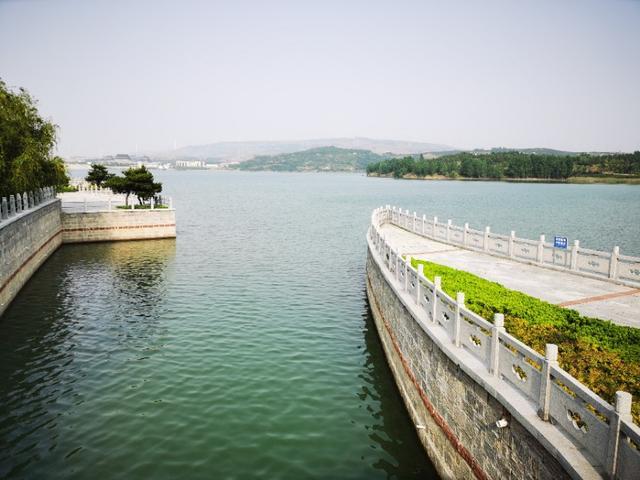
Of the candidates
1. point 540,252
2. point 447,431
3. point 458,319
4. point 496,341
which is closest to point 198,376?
point 447,431

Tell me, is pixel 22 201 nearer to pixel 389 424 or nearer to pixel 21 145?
pixel 21 145

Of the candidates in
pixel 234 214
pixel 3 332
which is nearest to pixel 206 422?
pixel 3 332

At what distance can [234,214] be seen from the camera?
6072cm

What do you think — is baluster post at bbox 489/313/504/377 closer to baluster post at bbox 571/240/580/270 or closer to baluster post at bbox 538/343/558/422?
baluster post at bbox 538/343/558/422

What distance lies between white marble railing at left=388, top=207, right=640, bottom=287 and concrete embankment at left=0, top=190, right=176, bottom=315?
→ 20483 millimetres

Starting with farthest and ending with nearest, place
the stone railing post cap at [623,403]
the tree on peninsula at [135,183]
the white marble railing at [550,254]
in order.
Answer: the tree on peninsula at [135,183], the white marble railing at [550,254], the stone railing post cap at [623,403]

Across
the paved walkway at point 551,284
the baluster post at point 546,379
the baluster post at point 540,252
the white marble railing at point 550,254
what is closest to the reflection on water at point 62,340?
the baluster post at point 546,379

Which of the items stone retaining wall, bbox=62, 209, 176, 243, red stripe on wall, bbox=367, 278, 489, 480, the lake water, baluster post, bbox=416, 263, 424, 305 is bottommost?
the lake water

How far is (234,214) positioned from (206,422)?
164 feet

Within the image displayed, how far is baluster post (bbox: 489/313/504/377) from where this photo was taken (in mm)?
8023

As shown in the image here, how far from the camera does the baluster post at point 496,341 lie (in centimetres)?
802

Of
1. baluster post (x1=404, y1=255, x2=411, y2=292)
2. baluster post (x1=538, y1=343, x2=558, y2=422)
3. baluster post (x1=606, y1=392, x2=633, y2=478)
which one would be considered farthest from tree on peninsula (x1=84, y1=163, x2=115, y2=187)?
baluster post (x1=606, y1=392, x2=633, y2=478)

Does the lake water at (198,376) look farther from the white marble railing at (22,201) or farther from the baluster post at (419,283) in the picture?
the white marble railing at (22,201)

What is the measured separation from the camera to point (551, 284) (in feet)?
51.1
